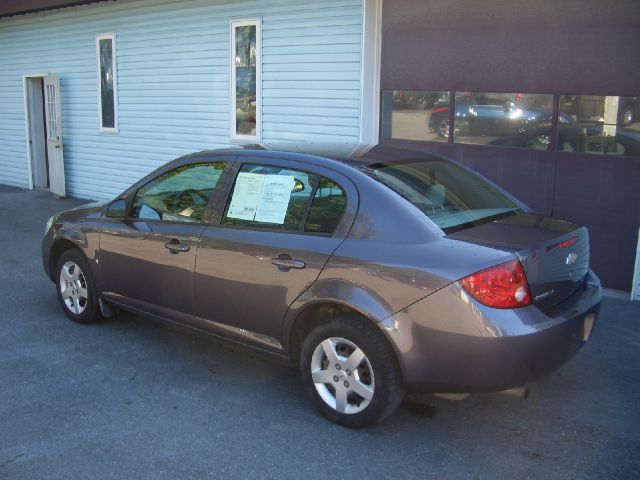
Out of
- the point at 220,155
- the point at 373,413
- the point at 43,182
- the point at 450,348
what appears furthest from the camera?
the point at 43,182

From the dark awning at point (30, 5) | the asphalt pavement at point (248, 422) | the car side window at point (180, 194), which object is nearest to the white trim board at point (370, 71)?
the car side window at point (180, 194)

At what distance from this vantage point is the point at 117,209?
525 cm

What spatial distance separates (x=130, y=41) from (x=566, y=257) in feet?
32.6

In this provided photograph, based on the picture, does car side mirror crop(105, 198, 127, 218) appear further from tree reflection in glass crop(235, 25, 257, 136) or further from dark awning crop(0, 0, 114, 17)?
dark awning crop(0, 0, 114, 17)

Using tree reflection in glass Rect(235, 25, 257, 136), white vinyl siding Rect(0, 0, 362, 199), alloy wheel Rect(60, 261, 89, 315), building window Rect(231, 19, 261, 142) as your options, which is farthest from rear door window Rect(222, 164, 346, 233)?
tree reflection in glass Rect(235, 25, 257, 136)

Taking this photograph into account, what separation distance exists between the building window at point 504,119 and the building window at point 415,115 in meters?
0.20

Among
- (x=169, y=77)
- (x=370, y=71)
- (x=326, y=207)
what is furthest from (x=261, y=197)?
(x=169, y=77)

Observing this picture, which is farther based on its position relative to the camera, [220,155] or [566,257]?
[220,155]

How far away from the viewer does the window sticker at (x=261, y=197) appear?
4.31 metres

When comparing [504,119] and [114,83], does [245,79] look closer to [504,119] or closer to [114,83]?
[114,83]

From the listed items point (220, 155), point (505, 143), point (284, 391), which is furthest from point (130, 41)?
point (284, 391)

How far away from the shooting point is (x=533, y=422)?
160 inches

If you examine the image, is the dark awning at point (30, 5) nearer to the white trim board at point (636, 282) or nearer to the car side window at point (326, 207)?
the car side window at point (326, 207)

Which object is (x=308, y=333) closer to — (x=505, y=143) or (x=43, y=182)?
(x=505, y=143)
